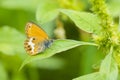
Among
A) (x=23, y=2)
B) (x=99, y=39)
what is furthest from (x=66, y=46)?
(x=23, y=2)

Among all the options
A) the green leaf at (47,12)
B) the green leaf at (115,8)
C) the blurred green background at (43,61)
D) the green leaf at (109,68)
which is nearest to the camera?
the green leaf at (109,68)

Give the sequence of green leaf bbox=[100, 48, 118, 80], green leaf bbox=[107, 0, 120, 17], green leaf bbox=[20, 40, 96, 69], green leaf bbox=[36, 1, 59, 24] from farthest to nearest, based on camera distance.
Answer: green leaf bbox=[107, 0, 120, 17], green leaf bbox=[36, 1, 59, 24], green leaf bbox=[20, 40, 96, 69], green leaf bbox=[100, 48, 118, 80]

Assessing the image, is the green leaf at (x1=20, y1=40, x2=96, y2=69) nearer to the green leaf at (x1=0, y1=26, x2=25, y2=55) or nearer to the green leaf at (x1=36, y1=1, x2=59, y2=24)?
the green leaf at (x1=36, y1=1, x2=59, y2=24)

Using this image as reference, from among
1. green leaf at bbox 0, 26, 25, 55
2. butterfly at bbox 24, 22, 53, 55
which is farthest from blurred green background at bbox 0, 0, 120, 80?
butterfly at bbox 24, 22, 53, 55

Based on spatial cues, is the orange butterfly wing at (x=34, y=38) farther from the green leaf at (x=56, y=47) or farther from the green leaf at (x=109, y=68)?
the green leaf at (x=109, y=68)

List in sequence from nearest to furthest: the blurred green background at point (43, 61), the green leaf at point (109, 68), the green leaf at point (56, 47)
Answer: the green leaf at point (109, 68)
the green leaf at point (56, 47)
the blurred green background at point (43, 61)

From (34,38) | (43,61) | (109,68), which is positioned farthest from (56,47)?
(43,61)

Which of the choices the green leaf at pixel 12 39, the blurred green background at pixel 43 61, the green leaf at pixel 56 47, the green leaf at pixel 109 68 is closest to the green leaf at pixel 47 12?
the blurred green background at pixel 43 61
